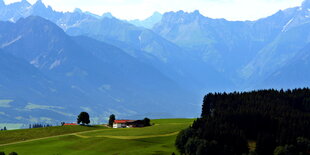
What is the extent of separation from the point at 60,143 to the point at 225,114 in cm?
5317

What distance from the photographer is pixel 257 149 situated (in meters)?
153

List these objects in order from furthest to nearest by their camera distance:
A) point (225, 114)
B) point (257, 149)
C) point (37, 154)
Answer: point (225, 114), point (37, 154), point (257, 149)

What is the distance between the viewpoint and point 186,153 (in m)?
157

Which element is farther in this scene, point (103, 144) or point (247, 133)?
point (247, 133)

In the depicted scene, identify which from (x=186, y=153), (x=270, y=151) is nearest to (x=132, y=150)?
(x=186, y=153)

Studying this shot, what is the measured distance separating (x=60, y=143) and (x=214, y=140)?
53398 mm

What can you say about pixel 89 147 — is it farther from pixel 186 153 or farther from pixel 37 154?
pixel 186 153

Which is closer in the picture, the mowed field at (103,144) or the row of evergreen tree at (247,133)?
the row of evergreen tree at (247,133)

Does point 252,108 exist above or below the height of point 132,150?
above

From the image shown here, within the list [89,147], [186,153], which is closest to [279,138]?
[186,153]

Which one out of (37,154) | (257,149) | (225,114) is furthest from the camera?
(225,114)

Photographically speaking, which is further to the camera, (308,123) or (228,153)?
(308,123)

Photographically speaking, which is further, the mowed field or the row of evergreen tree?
the mowed field

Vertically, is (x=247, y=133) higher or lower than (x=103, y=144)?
higher
